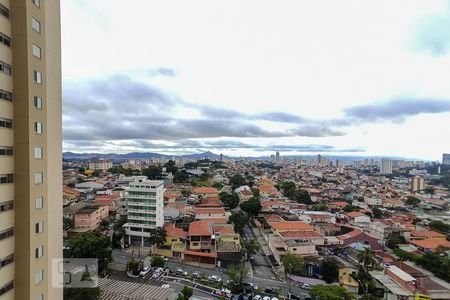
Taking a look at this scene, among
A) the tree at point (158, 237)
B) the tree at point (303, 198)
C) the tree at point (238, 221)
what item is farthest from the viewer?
the tree at point (303, 198)

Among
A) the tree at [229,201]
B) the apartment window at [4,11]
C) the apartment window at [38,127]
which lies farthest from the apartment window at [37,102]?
the tree at [229,201]

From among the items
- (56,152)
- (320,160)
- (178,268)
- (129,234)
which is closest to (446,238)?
(178,268)

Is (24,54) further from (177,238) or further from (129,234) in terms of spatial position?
(129,234)

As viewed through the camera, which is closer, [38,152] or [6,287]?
[6,287]

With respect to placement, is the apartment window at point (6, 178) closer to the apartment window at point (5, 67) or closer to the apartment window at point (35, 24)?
the apartment window at point (5, 67)

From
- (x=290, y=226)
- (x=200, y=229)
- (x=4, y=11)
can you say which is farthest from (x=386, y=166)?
(x=4, y=11)

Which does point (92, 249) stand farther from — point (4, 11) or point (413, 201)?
point (413, 201)

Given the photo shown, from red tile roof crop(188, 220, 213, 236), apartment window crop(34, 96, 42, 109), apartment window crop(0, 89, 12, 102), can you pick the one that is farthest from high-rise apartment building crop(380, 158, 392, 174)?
apartment window crop(0, 89, 12, 102)
